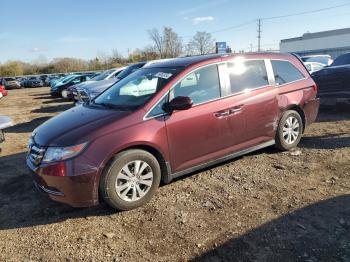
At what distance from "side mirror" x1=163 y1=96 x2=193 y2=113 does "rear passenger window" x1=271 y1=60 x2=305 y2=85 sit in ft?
6.86

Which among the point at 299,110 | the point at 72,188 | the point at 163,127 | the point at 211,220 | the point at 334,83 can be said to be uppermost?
the point at 163,127

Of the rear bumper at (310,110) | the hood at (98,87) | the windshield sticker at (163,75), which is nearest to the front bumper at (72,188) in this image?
the windshield sticker at (163,75)

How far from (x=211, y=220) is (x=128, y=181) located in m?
1.10

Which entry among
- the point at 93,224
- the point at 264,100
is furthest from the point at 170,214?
the point at 264,100

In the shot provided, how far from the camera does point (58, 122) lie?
4844 mm

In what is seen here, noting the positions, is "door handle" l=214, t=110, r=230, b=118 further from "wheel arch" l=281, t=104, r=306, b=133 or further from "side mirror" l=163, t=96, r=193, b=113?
"wheel arch" l=281, t=104, r=306, b=133

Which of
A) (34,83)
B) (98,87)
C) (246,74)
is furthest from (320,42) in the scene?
(246,74)

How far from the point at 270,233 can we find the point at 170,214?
1.20 meters

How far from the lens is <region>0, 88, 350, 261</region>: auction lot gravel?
3490mm

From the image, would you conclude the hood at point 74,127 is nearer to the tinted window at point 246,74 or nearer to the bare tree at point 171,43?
the tinted window at point 246,74

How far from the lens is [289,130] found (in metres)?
6.26

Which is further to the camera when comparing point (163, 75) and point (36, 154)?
point (163, 75)

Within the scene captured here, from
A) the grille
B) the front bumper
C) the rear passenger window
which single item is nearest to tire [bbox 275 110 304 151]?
the rear passenger window

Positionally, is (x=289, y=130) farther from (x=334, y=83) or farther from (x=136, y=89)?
(x=334, y=83)
